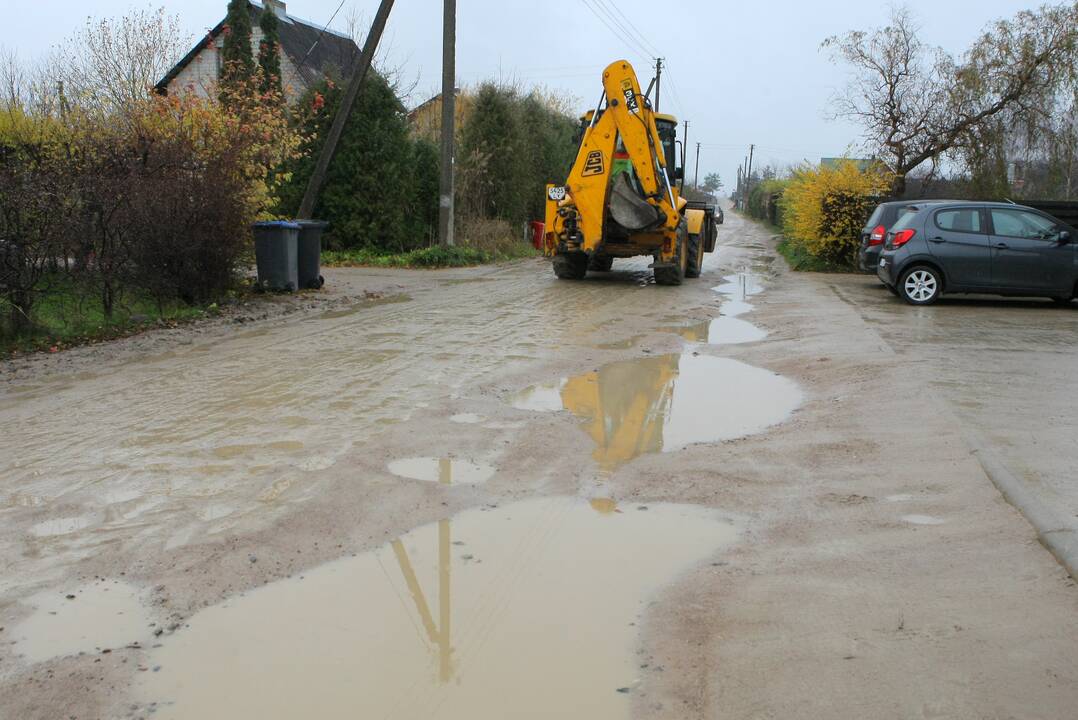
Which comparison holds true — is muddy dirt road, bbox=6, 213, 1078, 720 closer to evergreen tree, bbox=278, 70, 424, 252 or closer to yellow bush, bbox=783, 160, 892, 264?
yellow bush, bbox=783, 160, 892, 264

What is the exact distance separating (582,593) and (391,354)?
5.71 meters

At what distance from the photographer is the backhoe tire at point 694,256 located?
18.4 metres

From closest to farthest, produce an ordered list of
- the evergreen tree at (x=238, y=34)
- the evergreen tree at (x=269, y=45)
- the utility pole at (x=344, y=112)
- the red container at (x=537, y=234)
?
the utility pole at (x=344, y=112), the red container at (x=537, y=234), the evergreen tree at (x=269, y=45), the evergreen tree at (x=238, y=34)

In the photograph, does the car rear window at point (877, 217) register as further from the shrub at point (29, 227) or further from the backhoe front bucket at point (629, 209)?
the shrub at point (29, 227)

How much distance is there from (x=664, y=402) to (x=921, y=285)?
28.2 feet

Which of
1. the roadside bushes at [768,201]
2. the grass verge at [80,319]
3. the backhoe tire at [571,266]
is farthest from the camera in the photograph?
the roadside bushes at [768,201]

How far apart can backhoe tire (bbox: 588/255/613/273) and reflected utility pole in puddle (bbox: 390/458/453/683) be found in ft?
46.2

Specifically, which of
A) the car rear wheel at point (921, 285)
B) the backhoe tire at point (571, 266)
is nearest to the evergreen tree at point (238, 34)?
the backhoe tire at point (571, 266)

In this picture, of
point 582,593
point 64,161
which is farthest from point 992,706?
point 64,161

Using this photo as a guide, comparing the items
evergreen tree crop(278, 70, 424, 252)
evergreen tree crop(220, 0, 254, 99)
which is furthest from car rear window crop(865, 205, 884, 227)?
evergreen tree crop(220, 0, 254, 99)

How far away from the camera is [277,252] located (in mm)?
14039

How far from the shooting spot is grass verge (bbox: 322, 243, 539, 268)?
21.5 meters

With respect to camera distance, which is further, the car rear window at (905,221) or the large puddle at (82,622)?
the car rear window at (905,221)

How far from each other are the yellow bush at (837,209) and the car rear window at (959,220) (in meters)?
6.08
